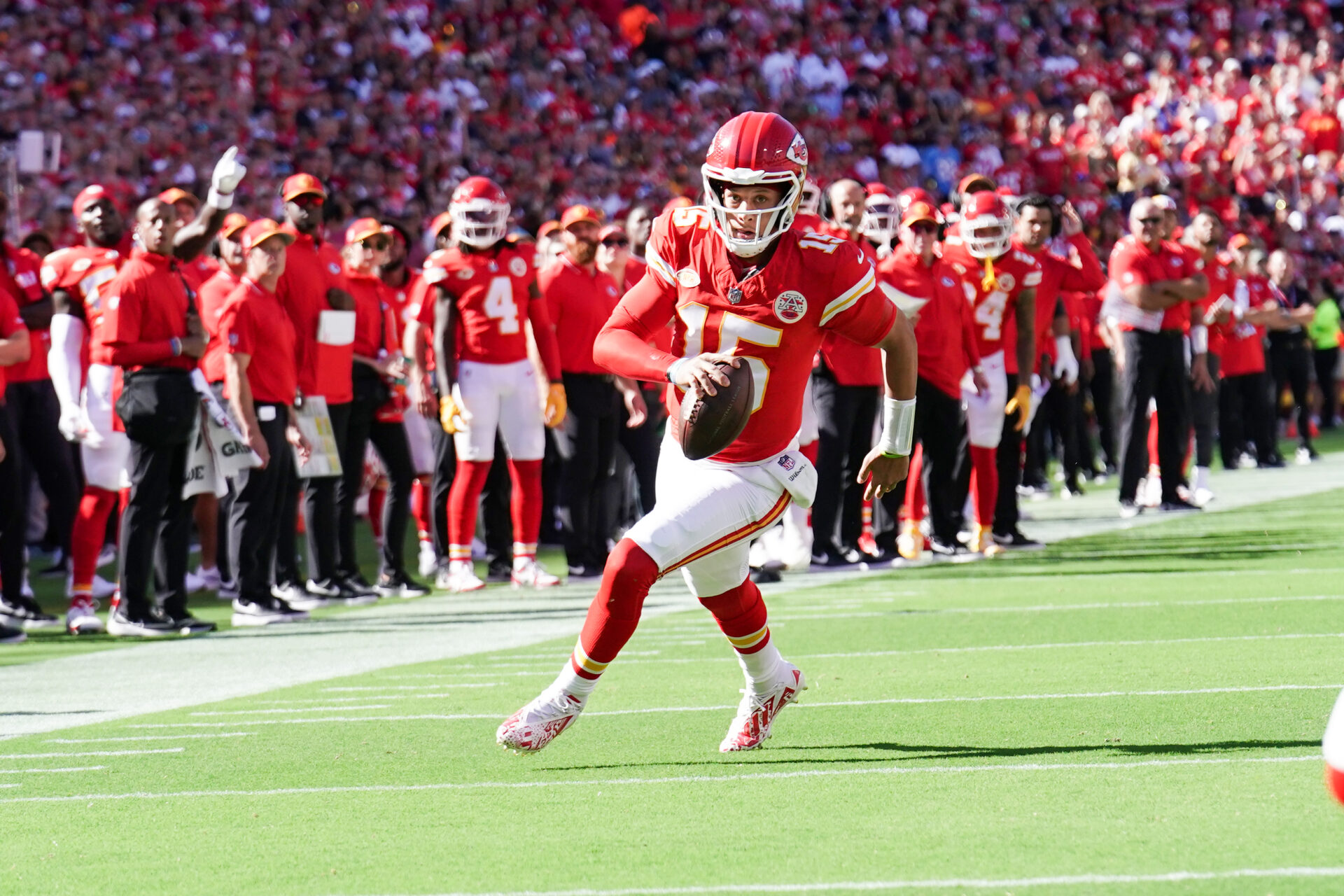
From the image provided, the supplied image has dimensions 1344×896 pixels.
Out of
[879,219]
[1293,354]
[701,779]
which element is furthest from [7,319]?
[1293,354]

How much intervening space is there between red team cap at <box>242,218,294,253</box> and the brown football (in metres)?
4.98

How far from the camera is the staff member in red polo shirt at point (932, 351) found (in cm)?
1159

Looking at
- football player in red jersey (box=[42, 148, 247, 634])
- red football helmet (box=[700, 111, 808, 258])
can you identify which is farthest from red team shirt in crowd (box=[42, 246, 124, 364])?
red football helmet (box=[700, 111, 808, 258])

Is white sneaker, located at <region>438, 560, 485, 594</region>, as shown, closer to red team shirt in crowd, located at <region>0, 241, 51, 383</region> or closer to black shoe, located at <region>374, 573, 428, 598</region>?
black shoe, located at <region>374, 573, 428, 598</region>

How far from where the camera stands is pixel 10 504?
10.0m

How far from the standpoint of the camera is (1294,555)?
11.3m

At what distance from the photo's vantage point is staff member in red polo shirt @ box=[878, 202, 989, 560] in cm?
1159

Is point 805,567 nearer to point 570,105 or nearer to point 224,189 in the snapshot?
point 224,189

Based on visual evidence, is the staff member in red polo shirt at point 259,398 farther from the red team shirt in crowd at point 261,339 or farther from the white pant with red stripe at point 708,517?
the white pant with red stripe at point 708,517

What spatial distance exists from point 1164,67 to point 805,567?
20.9m

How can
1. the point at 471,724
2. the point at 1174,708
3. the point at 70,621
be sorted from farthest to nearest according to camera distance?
the point at 70,621 < the point at 471,724 < the point at 1174,708

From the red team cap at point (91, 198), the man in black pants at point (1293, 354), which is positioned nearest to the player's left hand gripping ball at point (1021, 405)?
the red team cap at point (91, 198)

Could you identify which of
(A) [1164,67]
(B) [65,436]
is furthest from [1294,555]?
(A) [1164,67]

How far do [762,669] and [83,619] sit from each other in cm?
520
